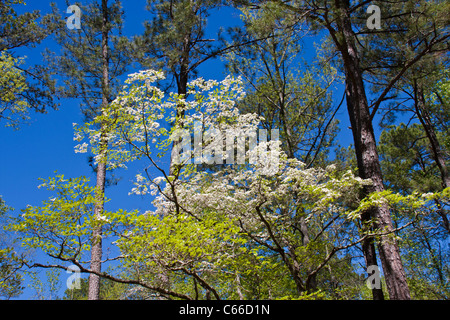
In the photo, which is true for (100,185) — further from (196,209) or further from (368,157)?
(368,157)

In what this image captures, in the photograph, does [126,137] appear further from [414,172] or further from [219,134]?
[414,172]

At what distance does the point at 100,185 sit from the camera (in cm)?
856

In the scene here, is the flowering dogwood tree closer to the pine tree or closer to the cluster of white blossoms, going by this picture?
the cluster of white blossoms

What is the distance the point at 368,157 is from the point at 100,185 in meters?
6.37

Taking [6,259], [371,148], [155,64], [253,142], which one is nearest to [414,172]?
[371,148]

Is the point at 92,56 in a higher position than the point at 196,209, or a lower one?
higher

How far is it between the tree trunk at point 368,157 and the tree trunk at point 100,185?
4.29 meters

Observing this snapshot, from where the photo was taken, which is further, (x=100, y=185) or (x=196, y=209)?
(x=100, y=185)

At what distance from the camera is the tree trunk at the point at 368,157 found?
512cm

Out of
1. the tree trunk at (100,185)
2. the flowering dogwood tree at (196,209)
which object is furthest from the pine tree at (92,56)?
the flowering dogwood tree at (196,209)

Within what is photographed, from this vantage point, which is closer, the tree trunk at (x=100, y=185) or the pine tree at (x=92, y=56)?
the tree trunk at (x=100, y=185)

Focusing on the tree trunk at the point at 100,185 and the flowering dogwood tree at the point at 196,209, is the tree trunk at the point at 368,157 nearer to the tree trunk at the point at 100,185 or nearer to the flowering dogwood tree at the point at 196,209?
the flowering dogwood tree at the point at 196,209

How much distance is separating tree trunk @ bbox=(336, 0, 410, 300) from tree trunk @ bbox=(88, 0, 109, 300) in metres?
4.29

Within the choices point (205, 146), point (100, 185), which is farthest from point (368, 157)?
point (100, 185)
